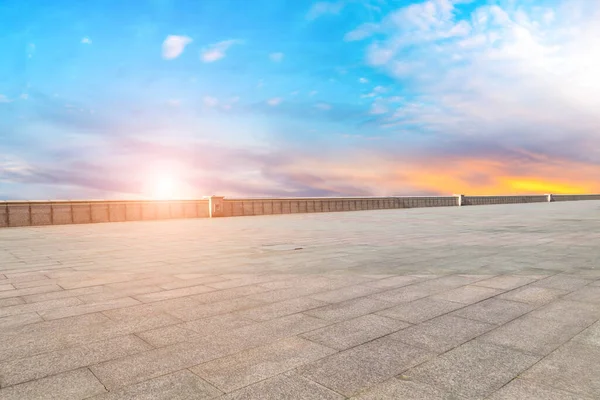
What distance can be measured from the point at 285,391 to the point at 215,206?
83.5 ft

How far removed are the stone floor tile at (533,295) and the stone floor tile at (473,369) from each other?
2.13m

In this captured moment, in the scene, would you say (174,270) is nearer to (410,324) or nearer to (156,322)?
(156,322)

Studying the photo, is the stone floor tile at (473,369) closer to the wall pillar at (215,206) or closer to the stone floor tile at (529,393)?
the stone floor tile at (529,393)

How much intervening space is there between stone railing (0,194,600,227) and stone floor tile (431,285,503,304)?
22442mm

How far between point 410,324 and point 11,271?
8233 millimetres

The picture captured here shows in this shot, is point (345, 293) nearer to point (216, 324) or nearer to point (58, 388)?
point (216, 324)

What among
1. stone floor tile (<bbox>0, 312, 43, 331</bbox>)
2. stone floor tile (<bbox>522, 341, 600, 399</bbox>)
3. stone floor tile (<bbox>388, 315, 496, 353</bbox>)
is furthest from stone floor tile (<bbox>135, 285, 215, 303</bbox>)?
stone floor tile (<bbox>522, 341, 600, 399</bbox>)

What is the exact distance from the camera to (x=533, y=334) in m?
4.34

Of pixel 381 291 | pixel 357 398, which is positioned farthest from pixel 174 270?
pixel 357 398

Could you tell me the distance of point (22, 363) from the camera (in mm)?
3732

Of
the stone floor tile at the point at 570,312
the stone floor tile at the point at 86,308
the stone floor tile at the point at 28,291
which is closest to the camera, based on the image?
the stone floor tile at the point at 570,312

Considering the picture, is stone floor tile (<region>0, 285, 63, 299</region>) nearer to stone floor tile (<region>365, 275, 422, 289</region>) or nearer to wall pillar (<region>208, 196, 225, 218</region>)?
stone floor tile (<region>365, 275, 422, 289</region>)

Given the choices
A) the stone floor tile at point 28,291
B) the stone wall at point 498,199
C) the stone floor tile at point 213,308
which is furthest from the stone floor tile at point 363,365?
the stone wall at point 498,199

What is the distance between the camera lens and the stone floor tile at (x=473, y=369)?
3.15 meters
